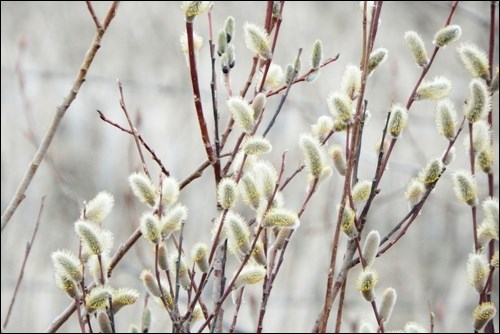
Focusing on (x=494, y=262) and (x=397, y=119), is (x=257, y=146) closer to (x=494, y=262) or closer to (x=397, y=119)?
(x=397, y=119)

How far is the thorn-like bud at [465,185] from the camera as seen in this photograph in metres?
0.77

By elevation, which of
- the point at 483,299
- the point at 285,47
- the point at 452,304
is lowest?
the point at 483,299

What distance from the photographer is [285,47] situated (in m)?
2.43

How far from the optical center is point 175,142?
92.4 inches

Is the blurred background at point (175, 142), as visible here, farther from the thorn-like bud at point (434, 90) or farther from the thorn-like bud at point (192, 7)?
the thorn-like bud at point (192, 7)

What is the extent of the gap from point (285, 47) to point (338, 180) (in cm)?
47

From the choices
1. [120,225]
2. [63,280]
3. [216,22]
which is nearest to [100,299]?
[63,280]

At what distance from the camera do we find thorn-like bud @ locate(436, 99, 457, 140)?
76cm

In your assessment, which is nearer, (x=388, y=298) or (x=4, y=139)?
(x=388, y=298)

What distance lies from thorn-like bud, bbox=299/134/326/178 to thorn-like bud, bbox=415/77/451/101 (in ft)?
0.48

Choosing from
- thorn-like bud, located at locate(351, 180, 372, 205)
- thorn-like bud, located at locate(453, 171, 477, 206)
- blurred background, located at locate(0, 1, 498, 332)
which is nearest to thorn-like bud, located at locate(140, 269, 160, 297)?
thorn-like bud, located at locate(351, 180, 372, 205)

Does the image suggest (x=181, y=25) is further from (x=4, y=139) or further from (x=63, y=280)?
(x=63, y=280)

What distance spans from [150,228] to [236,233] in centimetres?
8

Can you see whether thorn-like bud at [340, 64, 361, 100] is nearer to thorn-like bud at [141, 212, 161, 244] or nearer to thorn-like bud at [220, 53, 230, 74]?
thorn-like bud at [220, 53, 230, 74]
